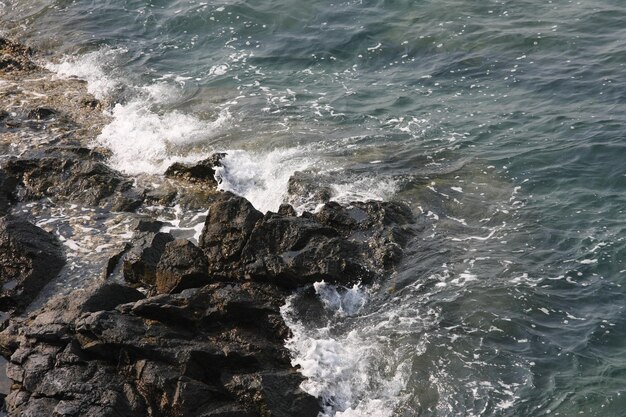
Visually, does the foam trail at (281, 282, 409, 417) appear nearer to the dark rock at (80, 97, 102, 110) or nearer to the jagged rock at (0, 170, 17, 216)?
the jagged rock at (0, 170, 17, 216)

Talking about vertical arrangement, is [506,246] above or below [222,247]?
below

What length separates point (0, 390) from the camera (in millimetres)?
11984

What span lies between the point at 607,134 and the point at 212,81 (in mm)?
11601

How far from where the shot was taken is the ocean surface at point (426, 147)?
12.3 meters

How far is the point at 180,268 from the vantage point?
13.5 meters

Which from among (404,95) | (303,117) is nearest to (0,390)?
(303,117)

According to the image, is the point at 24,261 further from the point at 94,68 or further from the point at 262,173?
the point at 94,68

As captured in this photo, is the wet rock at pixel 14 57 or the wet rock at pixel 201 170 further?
the wet rock at pixel 14 57

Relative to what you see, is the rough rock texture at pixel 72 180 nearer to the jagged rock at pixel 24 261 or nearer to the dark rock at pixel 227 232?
the jagged rock at pixel 24 261

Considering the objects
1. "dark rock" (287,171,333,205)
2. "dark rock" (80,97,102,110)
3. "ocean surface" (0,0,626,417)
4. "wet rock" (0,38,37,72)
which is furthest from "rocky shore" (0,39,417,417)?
"wet rock" (0,38,37,72)

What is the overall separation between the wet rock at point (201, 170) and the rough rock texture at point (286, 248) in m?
3.18

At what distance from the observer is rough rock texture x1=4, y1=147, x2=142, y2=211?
17562mm

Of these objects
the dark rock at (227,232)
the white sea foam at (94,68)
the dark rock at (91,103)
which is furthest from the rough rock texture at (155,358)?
the white sea foam at (94,68)

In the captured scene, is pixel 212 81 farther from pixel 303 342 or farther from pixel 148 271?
pixel 303 342
